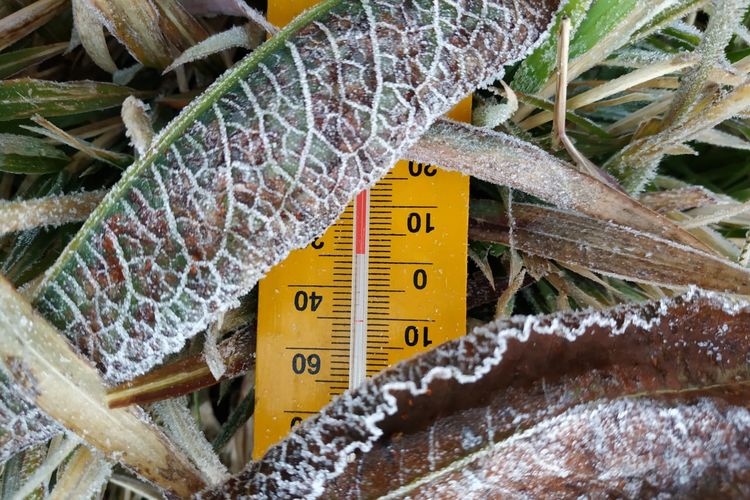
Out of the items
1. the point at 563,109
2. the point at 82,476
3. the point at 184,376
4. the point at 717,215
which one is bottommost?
the point at 82,476

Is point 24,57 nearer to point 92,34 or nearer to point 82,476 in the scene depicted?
point 92,34

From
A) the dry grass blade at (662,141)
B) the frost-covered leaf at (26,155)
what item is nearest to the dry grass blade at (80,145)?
the frost-covered leaf at (26,155)

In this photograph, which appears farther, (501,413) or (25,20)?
(25,20)

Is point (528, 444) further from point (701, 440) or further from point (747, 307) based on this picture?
point (747, 307)

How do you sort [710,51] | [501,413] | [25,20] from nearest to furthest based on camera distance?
[501,413]
[710,51]
[25,20]

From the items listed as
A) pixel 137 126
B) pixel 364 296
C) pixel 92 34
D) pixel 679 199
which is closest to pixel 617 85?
pixel 679 199

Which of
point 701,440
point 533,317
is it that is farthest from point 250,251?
point 701,440

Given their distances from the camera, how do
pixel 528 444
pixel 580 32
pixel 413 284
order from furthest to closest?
pixel 413 284 < pixel 580 32 < pixel 528 444

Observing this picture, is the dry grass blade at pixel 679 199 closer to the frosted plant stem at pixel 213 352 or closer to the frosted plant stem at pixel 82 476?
the frosted plant stem at pixel 213 352

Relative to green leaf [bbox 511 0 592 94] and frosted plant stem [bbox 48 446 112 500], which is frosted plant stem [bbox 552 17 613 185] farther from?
frosted plant stem [bbox 48 446 112 500]
